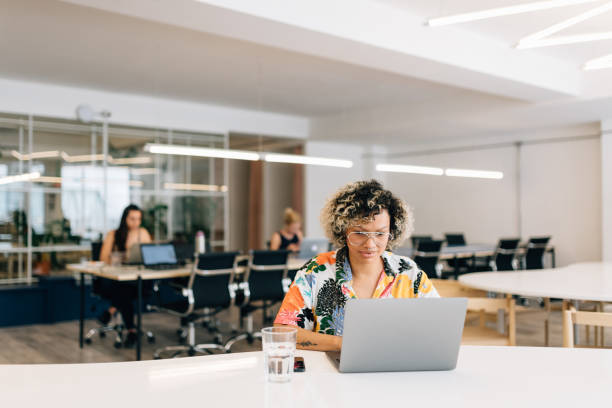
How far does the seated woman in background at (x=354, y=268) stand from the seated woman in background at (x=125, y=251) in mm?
3570

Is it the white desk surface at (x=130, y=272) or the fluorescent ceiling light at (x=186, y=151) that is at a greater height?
the fluorescent ceiling light at (x=186, y=151)

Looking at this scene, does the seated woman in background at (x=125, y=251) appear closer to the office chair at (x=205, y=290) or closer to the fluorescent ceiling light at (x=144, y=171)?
the office chair at (x=205, y=290)

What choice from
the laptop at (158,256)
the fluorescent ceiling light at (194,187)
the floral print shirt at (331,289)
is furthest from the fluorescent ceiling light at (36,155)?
the floral print shirt at (331,289)

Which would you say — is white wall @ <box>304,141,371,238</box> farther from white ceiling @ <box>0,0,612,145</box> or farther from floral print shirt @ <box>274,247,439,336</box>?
floral print shirt @ <box>274,247,439,336</box>

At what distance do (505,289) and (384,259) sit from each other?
154 cm

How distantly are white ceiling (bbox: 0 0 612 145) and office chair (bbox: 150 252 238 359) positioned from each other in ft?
6.18

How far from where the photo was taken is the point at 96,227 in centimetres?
755

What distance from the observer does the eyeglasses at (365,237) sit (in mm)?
2011

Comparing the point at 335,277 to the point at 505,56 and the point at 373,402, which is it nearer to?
the point at 373,402

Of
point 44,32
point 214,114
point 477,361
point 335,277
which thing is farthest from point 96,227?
point 477,361

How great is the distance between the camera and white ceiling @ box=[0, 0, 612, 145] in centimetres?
408

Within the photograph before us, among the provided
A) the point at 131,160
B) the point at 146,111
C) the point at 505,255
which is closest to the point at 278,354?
the point at 505,255

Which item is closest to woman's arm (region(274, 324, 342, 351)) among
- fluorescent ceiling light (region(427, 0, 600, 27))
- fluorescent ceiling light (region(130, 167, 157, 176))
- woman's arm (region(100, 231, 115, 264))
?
fluorescent ceiling light (region(427, 0, 600, 27))

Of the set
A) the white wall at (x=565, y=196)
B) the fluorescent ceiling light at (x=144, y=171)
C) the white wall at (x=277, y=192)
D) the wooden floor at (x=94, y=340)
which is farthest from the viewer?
the white wall at (x=277, y=192)
